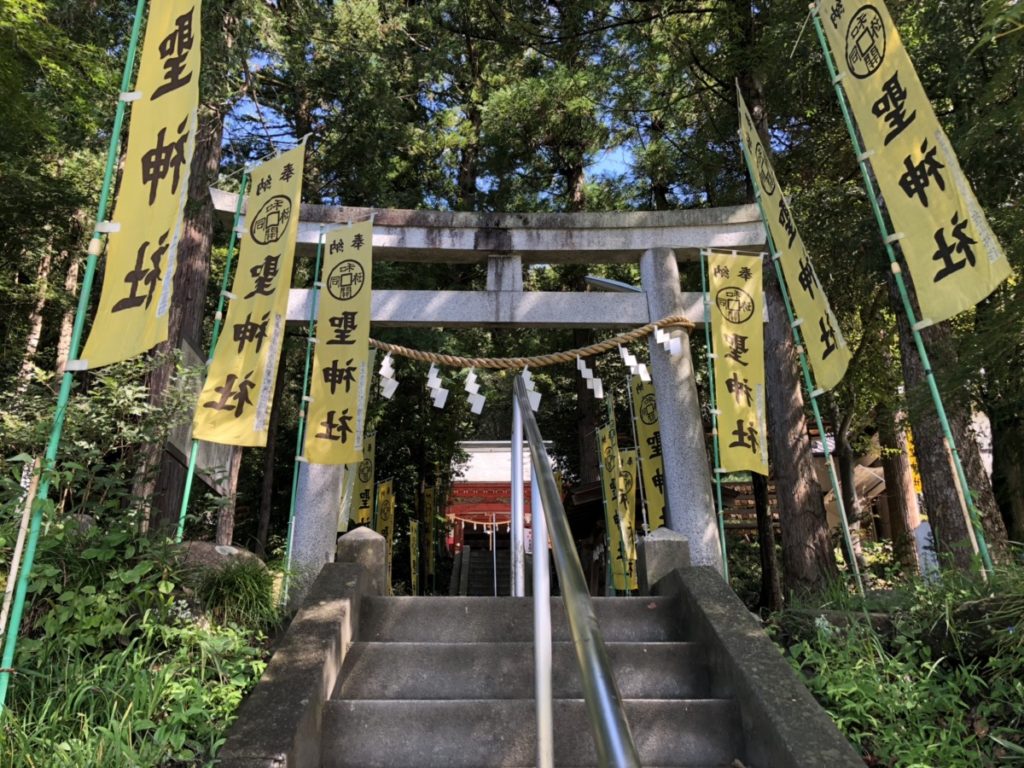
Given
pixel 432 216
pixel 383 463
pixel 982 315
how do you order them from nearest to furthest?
pixel 982 315, pixel 432 216, pixel 383 463

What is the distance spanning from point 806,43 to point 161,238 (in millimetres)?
7873

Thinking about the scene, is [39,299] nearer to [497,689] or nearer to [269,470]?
[269,470]

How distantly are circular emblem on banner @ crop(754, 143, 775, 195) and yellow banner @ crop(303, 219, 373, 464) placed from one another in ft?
11.4

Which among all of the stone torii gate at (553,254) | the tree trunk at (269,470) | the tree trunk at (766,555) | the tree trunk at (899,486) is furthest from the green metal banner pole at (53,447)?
the tree trunk at (899,486)

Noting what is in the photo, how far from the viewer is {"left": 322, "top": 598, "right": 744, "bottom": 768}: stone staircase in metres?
2.81

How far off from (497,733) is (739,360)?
4.38m

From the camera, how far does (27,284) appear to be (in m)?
12.2

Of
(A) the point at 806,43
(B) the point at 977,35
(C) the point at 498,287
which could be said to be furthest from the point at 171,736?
(A) the point at 806,43

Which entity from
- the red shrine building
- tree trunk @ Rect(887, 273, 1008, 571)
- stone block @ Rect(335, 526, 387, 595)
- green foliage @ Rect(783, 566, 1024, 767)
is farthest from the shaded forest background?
the red shrine building

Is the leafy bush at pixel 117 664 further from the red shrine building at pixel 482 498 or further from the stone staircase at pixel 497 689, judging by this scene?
the red shrine building at pixel 482 498

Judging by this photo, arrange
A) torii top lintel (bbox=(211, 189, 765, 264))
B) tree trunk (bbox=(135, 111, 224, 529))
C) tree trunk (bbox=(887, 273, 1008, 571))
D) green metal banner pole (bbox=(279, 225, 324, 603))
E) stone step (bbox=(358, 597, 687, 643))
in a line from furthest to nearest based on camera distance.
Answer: tree trunk (bbox=(135, 111, 224, 529))
torii top lintel (bbox=(211, 189, 765, 264))
tree trunk (bbox=(887, 273, 1008, 571))
green metal banner pole (bbox=(279, 225, 324, 603))
stone step (bbox=(358, 597, 687, 643))

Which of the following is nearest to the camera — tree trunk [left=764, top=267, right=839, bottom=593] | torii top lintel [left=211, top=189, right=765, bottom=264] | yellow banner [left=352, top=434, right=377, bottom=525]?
torii top lintel [left=211, top=189, right=765, bottom=264]

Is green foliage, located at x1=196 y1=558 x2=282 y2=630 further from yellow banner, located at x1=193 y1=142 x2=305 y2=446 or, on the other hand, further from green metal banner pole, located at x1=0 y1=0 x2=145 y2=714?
yellow banner, located at x1=193 y1=142 x2=305 y2=446

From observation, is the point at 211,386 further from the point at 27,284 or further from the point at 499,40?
the point at 27,284
